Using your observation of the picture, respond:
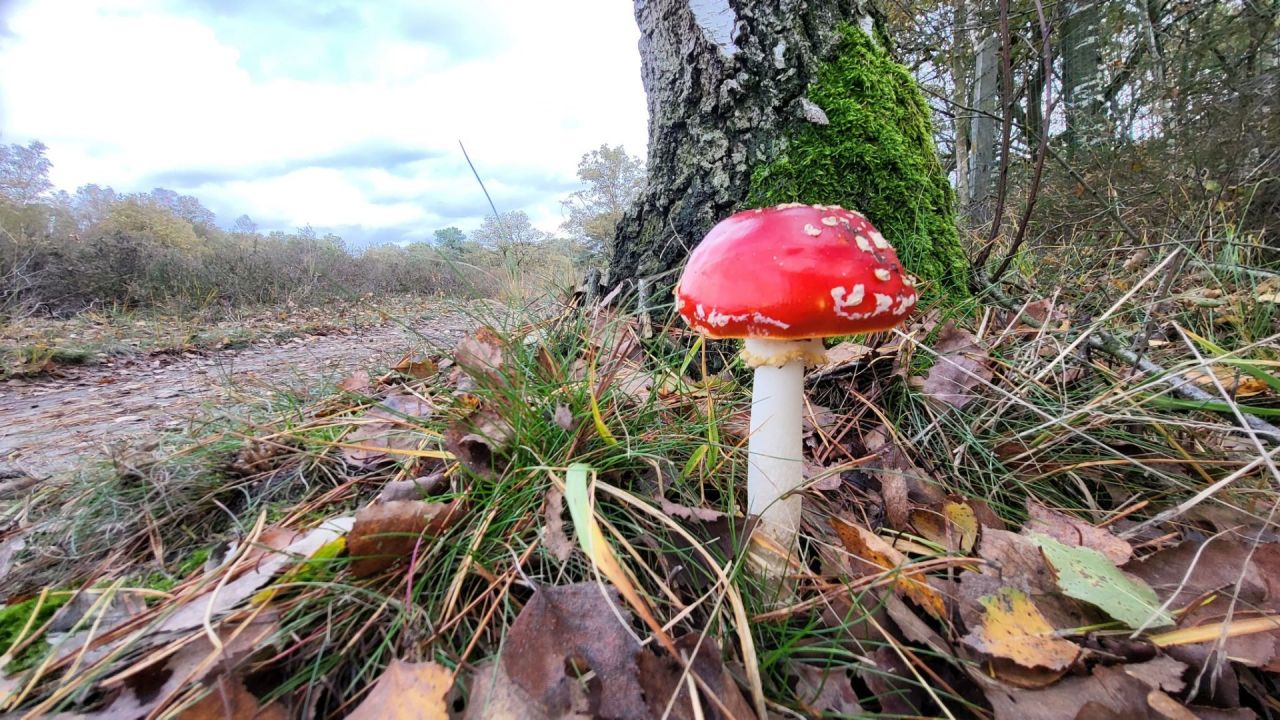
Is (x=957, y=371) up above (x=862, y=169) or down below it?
below

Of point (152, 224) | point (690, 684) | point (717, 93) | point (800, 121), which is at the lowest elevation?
point (690, 684)

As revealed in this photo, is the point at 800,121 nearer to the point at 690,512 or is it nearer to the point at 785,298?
the point at 785,298

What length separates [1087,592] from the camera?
1031 mm

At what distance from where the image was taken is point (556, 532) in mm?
1135

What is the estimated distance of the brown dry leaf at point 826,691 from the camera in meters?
0.93

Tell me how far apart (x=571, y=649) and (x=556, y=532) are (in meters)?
0.25

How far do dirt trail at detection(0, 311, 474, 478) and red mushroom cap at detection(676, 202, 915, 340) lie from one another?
123 cm

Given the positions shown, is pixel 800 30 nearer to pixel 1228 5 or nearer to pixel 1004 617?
pixel 1004 617

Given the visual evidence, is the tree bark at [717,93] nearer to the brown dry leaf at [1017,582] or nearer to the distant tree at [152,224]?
the brown dry leaf at [1017,582]

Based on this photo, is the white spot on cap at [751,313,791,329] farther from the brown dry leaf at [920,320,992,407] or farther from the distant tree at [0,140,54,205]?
the distant tree at [0,140,54,205]

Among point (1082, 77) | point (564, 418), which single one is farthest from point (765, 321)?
point (1082, 77)

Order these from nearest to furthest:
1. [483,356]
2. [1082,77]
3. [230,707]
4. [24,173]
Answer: [230,707]
[483,356]
[1082,77]
[24,173]

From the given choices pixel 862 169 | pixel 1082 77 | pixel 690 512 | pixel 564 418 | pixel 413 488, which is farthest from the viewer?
pixel 1082 77

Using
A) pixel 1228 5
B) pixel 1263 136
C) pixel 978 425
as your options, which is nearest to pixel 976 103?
pixel 1228 5
